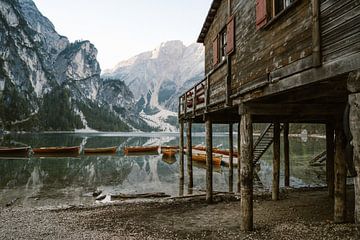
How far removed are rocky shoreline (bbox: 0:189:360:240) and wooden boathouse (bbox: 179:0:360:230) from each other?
75 cm

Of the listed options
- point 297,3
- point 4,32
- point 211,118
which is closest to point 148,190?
point 211,118

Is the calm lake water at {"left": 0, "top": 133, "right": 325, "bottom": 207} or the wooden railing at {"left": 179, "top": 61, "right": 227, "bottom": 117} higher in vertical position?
the wooden railing at {"left": 179, "top": 61, "right": 227, "bottom": 117}

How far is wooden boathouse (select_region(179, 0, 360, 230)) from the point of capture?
4984 mm

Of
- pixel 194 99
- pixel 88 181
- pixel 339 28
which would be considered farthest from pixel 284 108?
pixel 88 181

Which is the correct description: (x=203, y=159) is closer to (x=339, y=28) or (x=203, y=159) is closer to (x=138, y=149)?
(x=138, y=149)

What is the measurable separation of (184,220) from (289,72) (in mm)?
6871

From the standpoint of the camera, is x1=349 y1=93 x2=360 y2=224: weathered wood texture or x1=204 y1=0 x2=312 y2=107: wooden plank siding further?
x1=204 y1=0 x2=312 y2=107: wooden plank siding

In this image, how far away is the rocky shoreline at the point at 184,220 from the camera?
9.11 meters

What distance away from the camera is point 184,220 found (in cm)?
1120

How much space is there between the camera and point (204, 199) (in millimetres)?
14859

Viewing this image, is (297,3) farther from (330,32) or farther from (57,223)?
(57,223)

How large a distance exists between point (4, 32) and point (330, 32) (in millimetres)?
168203

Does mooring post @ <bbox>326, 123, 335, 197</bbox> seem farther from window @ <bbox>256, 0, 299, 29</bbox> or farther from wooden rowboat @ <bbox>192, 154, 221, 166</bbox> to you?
wooden rowboat @ <bbox>192, 154, 221, 166</bbox>

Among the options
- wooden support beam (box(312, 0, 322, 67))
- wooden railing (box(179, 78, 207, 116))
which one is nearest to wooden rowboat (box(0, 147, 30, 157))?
wooden railing (box(179, 78, 207, 116))
